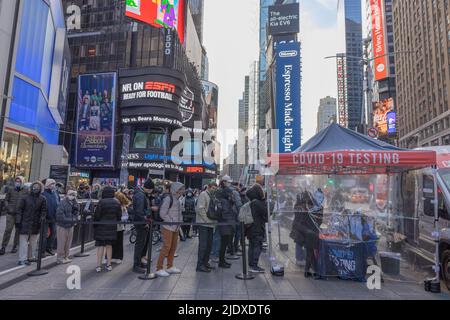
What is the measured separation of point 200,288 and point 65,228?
4.11 metres

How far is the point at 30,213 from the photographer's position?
7.25 m

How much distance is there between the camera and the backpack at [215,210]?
291 inches

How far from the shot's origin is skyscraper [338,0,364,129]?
101625mm

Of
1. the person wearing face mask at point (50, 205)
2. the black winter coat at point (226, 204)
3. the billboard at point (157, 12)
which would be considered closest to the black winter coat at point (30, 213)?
the person wearing face mask at point (50, 205)

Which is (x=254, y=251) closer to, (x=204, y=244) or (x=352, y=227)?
(x=204, y=244)

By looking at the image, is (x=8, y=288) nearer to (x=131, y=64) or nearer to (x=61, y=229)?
(x=61, y=229)

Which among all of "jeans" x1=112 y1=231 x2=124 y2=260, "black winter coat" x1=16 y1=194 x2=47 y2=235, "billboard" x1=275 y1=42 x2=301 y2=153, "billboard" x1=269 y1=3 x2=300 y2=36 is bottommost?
"jeans" x1=112 y1=231 x2=124 y2=260

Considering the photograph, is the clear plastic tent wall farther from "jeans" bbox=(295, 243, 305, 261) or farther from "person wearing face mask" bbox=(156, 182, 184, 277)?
"person wearing face mask" bbox=(156, 182, 184, 277)

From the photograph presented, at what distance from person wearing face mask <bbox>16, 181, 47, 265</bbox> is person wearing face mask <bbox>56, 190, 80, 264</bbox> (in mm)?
464

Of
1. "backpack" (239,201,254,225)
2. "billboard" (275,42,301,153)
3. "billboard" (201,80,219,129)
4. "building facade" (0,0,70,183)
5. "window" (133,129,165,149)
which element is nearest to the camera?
"backpack" (239,201,254,225)

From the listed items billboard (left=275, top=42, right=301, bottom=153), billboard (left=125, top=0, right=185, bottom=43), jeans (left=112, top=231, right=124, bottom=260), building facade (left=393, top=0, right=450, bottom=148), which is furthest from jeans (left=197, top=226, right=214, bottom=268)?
billboard (left=275, top=42, right=301, bottom=153)

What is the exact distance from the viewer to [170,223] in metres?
6.56

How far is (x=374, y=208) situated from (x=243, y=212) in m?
3.48

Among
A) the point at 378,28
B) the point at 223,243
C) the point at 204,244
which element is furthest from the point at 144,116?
the point at 378,28
